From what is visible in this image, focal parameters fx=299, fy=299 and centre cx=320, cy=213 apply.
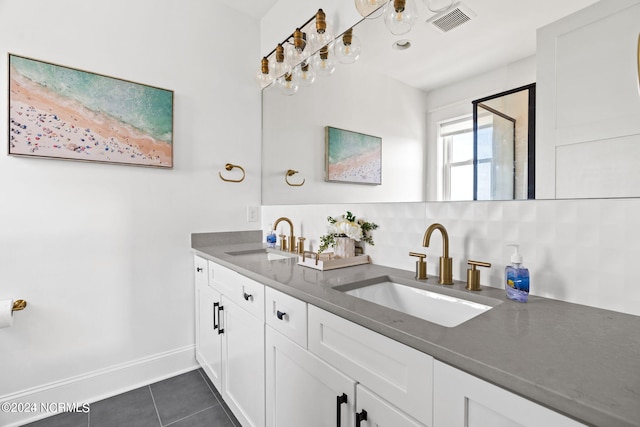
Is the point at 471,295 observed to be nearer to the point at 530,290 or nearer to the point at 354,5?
the point at 530,290

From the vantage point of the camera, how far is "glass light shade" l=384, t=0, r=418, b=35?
127cm

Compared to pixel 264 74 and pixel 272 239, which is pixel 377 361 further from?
pixel 264 74

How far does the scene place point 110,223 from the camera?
1.79m

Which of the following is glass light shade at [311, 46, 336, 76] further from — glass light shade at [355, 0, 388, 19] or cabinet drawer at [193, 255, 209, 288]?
cabinet drawer at [193, 255, 209, 288]

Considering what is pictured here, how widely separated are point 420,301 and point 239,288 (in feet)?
2.68

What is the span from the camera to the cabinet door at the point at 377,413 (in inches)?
26.8

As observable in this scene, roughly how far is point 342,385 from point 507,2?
1.32 m

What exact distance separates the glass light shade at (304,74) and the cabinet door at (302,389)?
5.01ft

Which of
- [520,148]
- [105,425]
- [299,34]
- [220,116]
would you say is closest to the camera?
[520,148]

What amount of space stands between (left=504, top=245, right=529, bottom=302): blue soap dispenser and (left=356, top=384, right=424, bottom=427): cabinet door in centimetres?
49

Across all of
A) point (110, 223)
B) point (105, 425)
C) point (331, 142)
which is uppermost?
point (331, 142)

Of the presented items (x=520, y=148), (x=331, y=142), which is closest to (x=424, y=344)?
(x=520, y=148)

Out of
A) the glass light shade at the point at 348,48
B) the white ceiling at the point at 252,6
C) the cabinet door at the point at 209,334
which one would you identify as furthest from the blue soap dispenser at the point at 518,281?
the white ceiling at the point at 252,6

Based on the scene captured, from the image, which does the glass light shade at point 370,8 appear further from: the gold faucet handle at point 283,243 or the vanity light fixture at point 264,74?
the gold faucet handle at point 283,243
